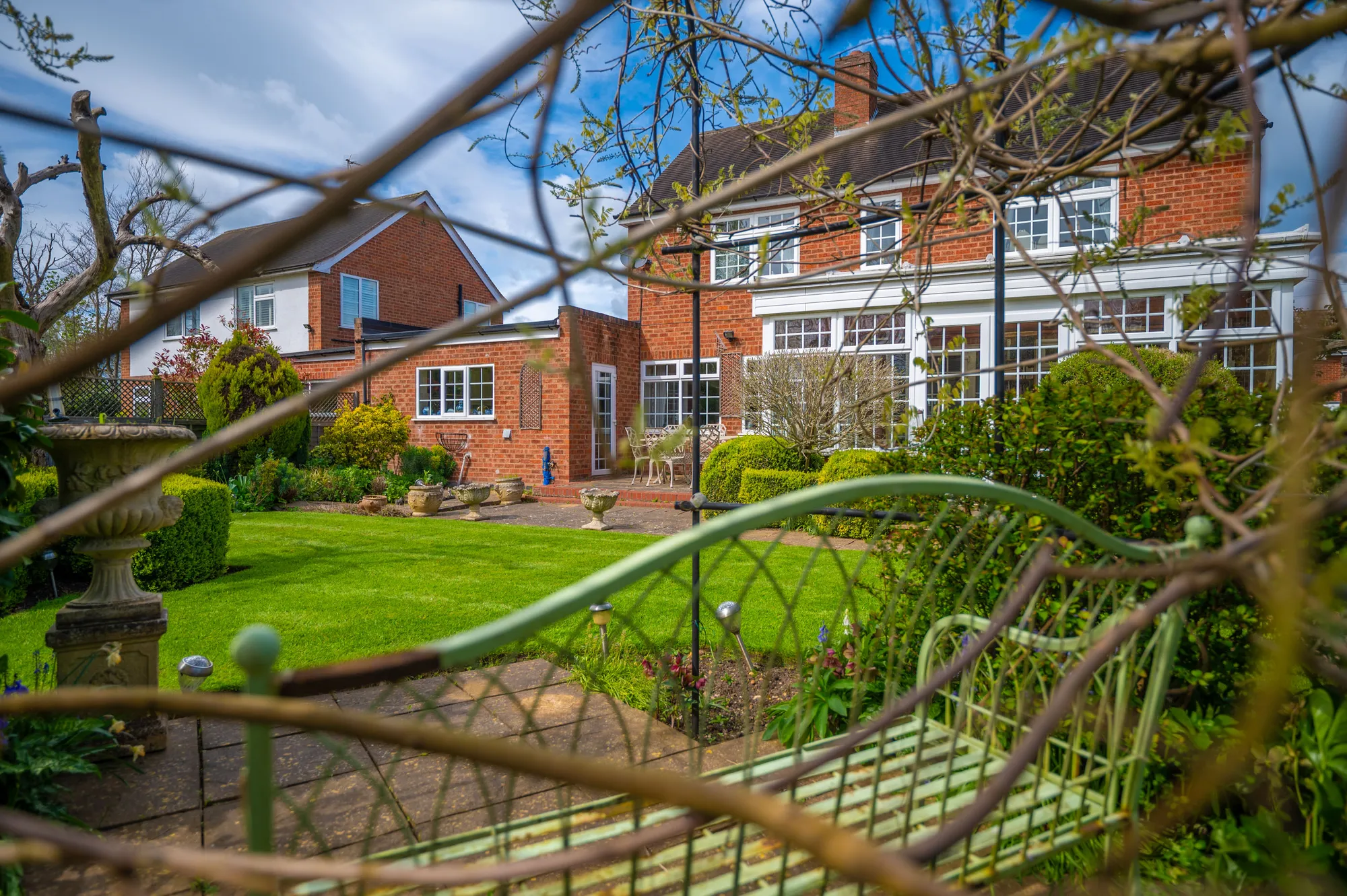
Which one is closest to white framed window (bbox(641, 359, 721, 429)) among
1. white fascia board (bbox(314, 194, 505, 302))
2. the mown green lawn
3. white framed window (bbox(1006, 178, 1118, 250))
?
white fascia board (bbox(314, 194, 505, 302))

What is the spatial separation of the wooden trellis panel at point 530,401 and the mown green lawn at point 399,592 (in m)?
5.37

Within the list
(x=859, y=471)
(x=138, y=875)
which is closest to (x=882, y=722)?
(x=138, y=875)

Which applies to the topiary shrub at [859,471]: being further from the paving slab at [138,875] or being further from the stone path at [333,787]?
the paving slab at [138,875]

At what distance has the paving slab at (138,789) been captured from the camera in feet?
8.18

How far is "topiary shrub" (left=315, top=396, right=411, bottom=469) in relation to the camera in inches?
492

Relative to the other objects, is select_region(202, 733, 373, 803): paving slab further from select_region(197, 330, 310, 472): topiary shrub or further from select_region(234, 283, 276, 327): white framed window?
select_region(234, 283, 276, 327): white framed window

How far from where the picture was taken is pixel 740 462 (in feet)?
35.2

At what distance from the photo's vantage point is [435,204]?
1128mm

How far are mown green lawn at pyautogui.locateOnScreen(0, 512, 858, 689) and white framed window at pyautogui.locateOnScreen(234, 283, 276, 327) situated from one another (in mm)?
12236

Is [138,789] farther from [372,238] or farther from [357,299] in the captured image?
[372,238]

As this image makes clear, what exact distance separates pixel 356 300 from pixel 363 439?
25.5ft

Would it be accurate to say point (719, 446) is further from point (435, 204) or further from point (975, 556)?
point (435, 204)

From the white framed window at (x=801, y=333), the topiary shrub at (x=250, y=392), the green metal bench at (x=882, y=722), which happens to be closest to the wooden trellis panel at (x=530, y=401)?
the topiary shrub at (x=250, y=392)

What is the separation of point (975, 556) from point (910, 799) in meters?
1.34
